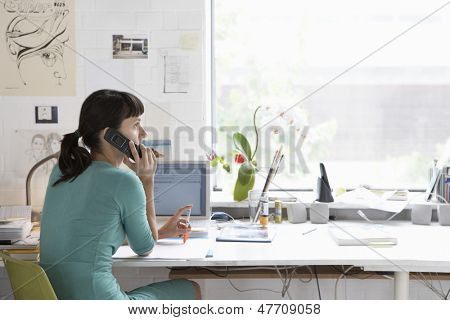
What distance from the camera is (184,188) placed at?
8.21 feet

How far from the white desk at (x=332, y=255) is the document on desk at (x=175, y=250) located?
24mm

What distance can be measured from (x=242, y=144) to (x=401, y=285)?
100cm

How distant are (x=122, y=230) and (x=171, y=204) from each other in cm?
66

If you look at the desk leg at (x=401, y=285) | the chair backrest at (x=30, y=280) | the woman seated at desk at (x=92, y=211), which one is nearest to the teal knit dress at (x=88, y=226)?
the woman seated at desk at (x=92, y=211)

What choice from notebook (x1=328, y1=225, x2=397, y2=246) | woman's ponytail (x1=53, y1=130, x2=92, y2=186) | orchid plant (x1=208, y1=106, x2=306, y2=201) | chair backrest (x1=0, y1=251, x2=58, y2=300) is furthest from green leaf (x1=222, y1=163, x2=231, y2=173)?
chair backrest (x1=0, y1=251, x2=58, y2=300)

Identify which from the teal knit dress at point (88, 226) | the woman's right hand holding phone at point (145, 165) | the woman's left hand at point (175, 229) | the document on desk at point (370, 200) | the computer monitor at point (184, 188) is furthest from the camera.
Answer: the document on desk at point (370, 200)

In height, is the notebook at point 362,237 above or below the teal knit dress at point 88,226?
below

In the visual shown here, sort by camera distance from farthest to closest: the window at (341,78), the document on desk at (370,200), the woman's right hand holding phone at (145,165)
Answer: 1. the window at (341,78)
2. the document on desk at (370,200)
3. the woman's right hand holding phone at (145,165)

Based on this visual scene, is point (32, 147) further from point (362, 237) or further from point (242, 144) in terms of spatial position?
point (362, 237)

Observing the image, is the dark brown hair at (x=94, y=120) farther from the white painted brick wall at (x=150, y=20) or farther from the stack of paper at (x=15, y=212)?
the white painted brick wall at (x=150, y=20)

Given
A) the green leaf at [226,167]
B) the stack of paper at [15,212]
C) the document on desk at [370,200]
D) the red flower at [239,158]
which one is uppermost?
the red flower at [239,158]

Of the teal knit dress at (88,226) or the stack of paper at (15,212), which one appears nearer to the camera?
the teal knit dress at (88,226)

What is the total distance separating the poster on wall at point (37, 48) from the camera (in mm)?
2760
